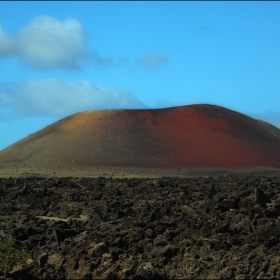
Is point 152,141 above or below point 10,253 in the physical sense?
above

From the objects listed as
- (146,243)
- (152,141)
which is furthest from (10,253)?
(152,141)

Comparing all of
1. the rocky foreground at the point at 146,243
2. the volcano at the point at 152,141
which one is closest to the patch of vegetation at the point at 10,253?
the rocky foreground at the point at 146,243

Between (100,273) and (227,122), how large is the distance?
71.4 meters

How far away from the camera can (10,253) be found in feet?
46.5

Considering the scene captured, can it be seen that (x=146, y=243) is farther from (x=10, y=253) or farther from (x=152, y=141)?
(x=152, y=141)

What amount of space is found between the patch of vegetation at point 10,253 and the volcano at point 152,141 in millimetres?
55700

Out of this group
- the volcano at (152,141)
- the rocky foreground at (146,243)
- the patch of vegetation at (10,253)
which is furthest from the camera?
the volcano at (152,141)

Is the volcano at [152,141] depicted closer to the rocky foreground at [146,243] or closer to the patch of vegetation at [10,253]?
the rocky foreground at [146,243]

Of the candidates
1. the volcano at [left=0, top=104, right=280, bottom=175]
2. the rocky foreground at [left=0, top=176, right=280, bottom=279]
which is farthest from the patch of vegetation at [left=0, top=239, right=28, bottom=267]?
the volcano at [left=0, top=104, right=280, bottom=175]

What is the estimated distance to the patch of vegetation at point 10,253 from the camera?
539 inches

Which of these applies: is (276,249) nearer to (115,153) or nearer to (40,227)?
Answer: (40,227)

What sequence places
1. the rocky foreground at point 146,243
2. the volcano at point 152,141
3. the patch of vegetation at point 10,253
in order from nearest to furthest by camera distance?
the rocky foreground at point 146,243 → the patch of vegetation at point 10,253 → the volcano at point 152,141

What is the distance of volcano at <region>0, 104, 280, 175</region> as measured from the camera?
73500 mm

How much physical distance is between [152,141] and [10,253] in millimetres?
63979
